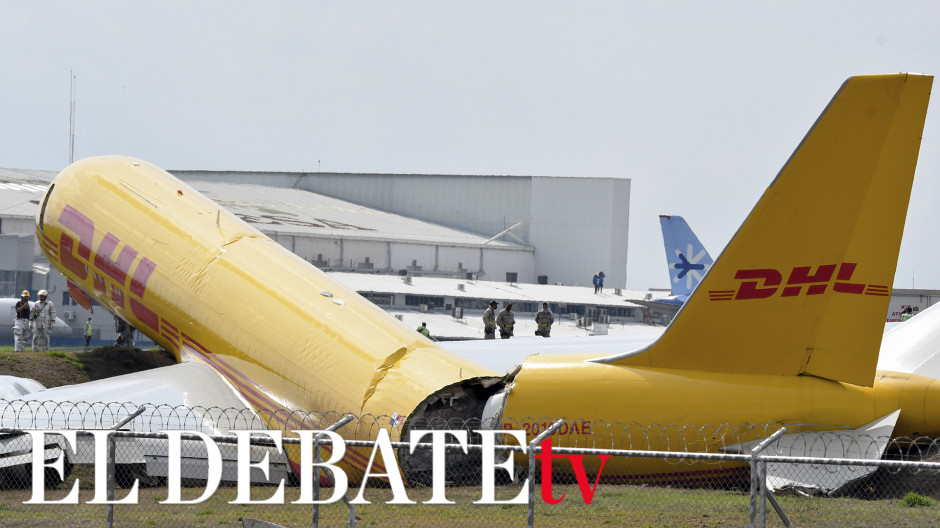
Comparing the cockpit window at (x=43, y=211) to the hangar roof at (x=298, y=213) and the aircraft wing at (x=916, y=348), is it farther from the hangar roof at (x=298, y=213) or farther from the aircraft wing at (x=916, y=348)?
the hangar roof at (x=298, y=213)

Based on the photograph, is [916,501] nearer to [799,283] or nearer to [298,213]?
[799,283]

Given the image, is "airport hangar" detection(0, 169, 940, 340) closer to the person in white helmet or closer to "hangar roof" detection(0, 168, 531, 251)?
"hangar roof" detection(0, 168, 531, 251)

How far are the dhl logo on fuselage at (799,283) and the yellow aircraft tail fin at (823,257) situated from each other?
13 millimetres

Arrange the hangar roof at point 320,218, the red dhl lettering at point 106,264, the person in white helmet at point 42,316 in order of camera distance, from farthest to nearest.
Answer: the hangar roof at point 320,218 < the person in white helmet at point 42,316 < the red dhl lettering at point 106,264

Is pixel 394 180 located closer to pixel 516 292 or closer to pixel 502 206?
pixel 502 206

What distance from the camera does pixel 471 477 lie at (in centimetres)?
1741

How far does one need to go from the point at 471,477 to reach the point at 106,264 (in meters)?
10.9

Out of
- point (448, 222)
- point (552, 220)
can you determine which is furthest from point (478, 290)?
point (448, 222)

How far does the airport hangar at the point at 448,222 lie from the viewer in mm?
60781

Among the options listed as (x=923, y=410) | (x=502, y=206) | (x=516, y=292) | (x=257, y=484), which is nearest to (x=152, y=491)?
(x=257, y=484)

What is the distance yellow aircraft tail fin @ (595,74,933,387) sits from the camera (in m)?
14.1

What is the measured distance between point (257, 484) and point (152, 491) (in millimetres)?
1783

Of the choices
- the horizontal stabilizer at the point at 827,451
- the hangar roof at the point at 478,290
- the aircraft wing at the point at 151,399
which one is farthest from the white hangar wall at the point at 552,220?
the horizontal stabilizer at the point at 827,451

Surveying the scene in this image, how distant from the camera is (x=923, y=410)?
15.4 metres
